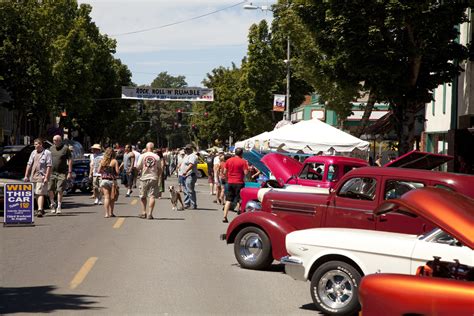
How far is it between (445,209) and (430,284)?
0.58m

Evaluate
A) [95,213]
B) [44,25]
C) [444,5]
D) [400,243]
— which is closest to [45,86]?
[44,25]

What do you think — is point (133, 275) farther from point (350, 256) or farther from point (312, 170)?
point (312, 170)

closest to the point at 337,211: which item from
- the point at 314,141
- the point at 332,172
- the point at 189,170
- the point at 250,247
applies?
the point at 250,247

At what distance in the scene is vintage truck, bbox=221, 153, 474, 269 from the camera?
9.82 meters

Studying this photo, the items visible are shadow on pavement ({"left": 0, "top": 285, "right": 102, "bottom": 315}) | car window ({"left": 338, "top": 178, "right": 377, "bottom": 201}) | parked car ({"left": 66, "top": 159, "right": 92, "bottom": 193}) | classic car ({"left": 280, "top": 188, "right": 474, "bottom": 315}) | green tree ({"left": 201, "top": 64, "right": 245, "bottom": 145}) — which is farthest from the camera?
green tree ({"left": 201, "top": 64, "right": 245, "bottom": 145})

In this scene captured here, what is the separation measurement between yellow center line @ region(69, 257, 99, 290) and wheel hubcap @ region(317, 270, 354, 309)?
328 centimetres

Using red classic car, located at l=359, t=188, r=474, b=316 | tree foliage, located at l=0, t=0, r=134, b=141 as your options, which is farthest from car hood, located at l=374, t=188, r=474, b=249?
tree foliage, located at l=0, t=0, r=134, b=141

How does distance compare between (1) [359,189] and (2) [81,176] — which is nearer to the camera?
(1) [359,189]

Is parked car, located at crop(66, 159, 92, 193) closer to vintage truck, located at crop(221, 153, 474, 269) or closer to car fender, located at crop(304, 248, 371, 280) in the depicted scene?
vintage truck, located at crop(221, 153, 474, 269)

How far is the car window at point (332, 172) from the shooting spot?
59.5 feet

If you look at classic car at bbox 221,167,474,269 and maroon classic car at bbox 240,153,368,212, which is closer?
classic car at bbox 221,167,474,269

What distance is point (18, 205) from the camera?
17203 millimetres

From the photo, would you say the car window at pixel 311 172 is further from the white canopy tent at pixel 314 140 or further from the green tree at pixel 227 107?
the green tree at pixel 227 107

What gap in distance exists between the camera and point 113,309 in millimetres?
8422
